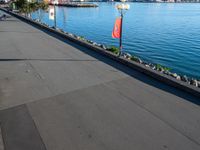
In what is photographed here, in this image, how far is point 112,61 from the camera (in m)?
14.5

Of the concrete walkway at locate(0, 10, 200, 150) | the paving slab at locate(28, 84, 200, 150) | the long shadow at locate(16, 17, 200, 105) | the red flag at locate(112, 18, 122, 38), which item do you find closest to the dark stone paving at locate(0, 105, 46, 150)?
the concrete walkway at locate(0, 10, 200, 150)

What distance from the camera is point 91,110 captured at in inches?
331

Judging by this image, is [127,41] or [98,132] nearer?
[98,132]

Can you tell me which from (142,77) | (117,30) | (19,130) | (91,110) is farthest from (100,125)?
(117,30)

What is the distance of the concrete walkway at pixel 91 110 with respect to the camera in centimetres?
663

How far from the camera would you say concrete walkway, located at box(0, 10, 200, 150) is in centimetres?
663

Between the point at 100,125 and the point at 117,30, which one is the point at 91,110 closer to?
the point at 100,125

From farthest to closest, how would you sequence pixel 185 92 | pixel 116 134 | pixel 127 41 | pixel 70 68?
pixel 127 41
pixel 70 68
pixel 185 92
pixel 116 134

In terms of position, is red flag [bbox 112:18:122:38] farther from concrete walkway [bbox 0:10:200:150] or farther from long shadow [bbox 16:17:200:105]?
concrete walkway [bbox 0:10:200:150]

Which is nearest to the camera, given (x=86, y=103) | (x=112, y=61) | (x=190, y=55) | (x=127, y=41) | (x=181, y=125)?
(x=181, y=125)

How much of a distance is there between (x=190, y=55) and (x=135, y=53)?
5.48m

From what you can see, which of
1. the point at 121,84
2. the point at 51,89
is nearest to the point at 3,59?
the point at 51,89

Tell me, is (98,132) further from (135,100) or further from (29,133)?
(135,100)

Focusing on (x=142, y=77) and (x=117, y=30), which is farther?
(x=117, y=30)
